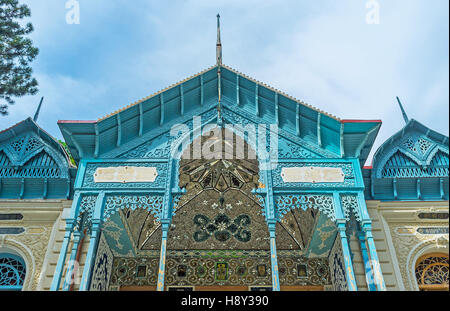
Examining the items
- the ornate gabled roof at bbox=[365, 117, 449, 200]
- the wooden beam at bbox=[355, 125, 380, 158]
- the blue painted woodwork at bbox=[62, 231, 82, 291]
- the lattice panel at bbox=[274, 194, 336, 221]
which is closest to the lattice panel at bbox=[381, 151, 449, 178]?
the ornate gabled roof at bbox=[365, 117, 449, 200]

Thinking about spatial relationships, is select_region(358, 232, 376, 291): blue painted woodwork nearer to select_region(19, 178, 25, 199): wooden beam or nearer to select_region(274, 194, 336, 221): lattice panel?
select_region(274, 194, 336, 221): lattice panel

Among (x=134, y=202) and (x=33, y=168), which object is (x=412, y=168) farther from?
(x=33, y=168)

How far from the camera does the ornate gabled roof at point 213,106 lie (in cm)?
1052

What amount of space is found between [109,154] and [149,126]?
51.5 inches

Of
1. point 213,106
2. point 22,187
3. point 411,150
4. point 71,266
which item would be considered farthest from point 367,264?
point 22,187

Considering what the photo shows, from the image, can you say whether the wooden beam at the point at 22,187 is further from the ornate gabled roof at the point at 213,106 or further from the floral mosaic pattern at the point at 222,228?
the floral mosaic pattern at the point at 222,228

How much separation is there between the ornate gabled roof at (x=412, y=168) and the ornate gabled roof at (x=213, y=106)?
3.69 ft

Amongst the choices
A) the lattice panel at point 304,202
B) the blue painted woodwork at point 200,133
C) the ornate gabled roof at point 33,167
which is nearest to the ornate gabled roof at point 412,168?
the blue painted woodwork at point 200,133

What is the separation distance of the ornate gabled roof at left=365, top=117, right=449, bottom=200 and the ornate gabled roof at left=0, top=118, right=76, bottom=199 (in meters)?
8.77
